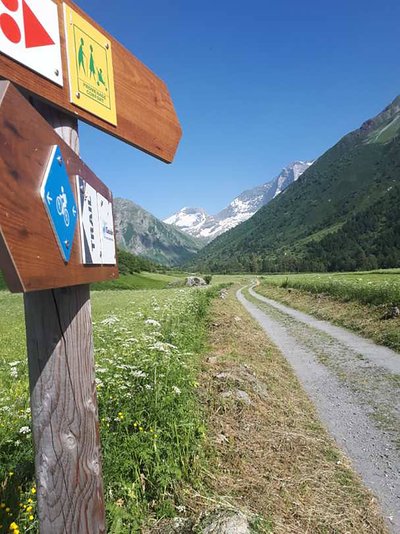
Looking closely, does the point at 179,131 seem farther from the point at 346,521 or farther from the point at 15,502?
the point at 346,521

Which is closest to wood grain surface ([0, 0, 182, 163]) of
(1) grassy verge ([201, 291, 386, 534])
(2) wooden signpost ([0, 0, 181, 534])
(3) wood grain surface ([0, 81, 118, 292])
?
(2) wooden signpost ([0, 0, 181, 534])

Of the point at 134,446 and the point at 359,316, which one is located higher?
the point at 134,446

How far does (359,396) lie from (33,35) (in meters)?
9.23

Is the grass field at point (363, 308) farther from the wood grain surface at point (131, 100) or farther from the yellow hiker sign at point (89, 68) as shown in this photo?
the yellow hiker sign at point (89, 68)

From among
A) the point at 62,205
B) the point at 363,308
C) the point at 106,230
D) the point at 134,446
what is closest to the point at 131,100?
the point at 106,230

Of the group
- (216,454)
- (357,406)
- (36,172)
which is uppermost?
(36,172)

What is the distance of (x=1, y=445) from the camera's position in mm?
4402

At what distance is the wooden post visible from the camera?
212cm

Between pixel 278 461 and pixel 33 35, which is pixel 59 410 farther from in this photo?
pixel 278 461

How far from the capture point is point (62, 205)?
5.91 feet

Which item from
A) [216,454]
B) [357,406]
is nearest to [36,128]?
[216,454]

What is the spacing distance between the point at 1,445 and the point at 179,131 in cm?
417

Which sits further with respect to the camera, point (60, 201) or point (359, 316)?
point (359, 316)

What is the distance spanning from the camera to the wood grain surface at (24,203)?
54.5 inches
